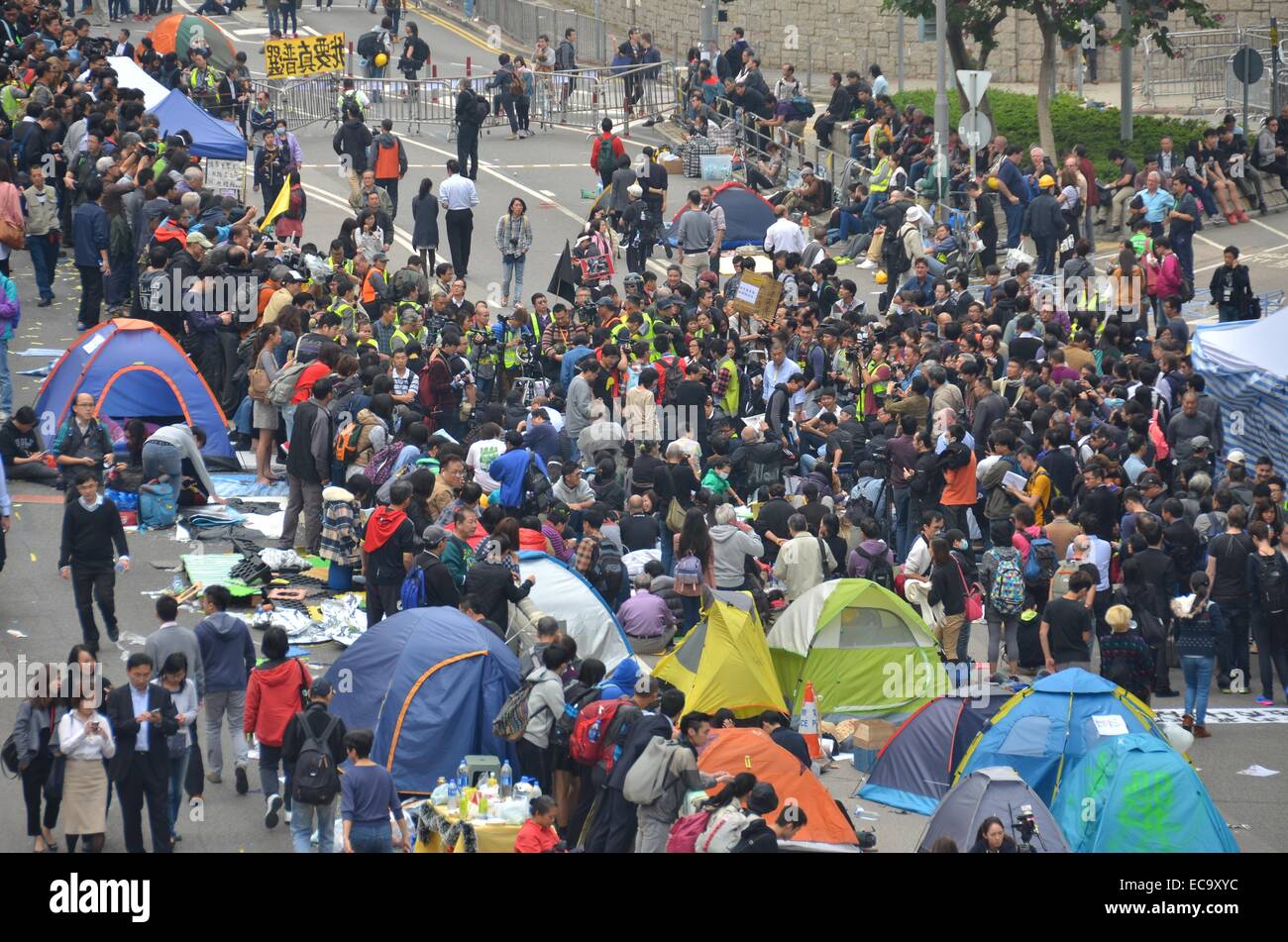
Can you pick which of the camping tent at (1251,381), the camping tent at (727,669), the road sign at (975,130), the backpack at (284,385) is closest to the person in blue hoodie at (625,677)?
the camping tent at (727,669)

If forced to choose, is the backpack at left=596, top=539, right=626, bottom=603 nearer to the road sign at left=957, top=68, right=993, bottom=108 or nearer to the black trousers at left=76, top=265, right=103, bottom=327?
the black trousers at left=76, top=265, right=103, bottom=327

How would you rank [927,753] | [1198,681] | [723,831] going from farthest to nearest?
[1198,681]
[927,753]
[723,831]

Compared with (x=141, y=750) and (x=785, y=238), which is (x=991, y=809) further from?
(x=785, y=238)

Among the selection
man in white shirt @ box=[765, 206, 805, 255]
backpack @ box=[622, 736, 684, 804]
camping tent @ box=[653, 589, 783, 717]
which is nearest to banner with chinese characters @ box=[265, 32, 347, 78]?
man in white shirt @ box=[765, 206, 805, 255]

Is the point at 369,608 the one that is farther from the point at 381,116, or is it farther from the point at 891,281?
the point at 381,116

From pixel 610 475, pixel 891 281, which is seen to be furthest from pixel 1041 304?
pixel 610 475

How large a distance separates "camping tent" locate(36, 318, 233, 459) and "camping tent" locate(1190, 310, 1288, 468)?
1068cm

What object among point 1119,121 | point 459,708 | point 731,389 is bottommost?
point 459,708

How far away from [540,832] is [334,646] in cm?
528

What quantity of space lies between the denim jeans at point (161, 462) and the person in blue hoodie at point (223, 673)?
5.29 meters

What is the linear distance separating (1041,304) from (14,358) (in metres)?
12.2

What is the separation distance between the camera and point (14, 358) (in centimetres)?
2373

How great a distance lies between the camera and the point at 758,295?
25.0 m

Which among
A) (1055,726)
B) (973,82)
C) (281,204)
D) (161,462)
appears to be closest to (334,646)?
(161,462)
